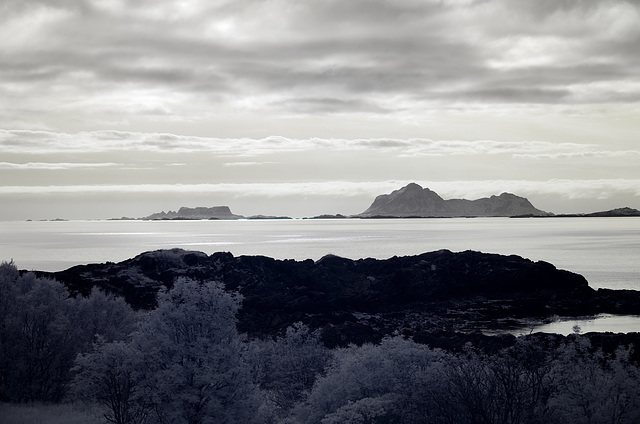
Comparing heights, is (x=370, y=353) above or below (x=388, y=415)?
above

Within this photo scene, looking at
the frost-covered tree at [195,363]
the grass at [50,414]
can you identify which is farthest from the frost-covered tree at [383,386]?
the grass at [50,414]

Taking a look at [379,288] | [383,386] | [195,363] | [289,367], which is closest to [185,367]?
[195,363]

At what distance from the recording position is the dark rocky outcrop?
89.7 m

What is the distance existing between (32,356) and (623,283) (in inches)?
4967

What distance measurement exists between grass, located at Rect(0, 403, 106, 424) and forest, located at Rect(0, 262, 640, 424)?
2.81 ft

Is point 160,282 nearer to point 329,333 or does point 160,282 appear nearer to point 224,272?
point 224,272

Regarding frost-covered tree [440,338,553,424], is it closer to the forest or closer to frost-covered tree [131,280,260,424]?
the forest

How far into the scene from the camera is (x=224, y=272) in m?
107

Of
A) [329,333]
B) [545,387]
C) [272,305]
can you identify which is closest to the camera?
[545,387]

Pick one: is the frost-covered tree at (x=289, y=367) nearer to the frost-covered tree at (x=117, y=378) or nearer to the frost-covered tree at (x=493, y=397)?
the frost-covered tree at (x=117, y=378)

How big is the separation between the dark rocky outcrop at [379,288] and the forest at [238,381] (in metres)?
34.2

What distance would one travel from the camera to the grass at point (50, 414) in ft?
121

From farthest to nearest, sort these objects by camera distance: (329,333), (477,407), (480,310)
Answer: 1. (480,310)
2. (329,333)
3. (477,407)

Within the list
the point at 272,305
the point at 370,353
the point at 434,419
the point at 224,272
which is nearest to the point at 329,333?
the point at 272,305
